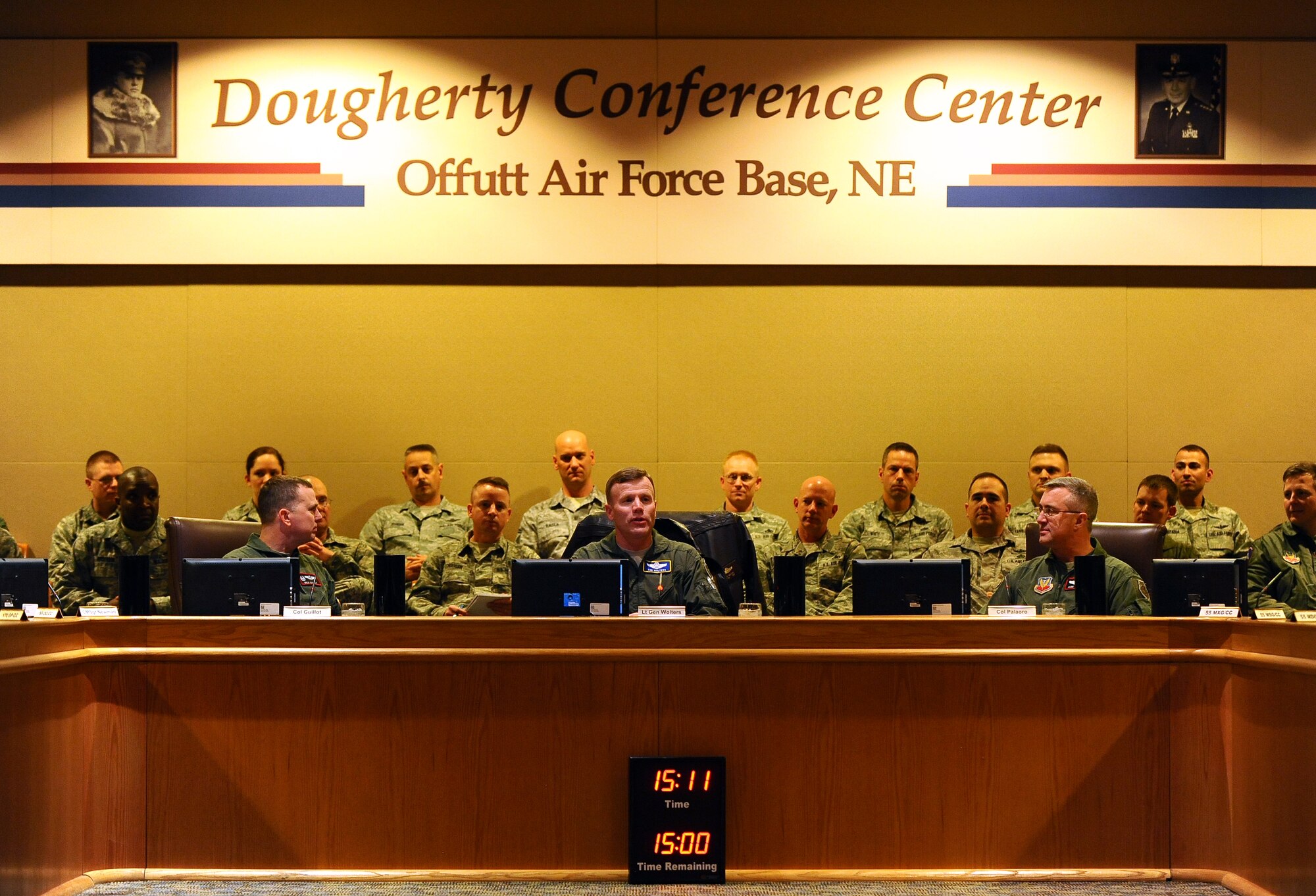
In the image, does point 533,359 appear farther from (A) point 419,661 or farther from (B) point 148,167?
(A) point 419,661

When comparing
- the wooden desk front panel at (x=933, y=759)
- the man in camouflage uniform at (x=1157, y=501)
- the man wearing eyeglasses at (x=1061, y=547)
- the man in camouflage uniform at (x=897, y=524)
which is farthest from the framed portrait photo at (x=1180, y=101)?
the wooden desk front panel at (x=933, y=759)

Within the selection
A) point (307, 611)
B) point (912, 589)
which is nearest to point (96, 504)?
point (307, 611)

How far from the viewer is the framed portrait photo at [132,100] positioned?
6.61m

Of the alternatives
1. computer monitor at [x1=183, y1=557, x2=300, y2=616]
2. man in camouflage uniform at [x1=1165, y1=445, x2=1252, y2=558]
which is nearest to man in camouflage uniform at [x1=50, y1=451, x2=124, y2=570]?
computer monitor at [x1=183, y1=557, x2=300, y2=616]

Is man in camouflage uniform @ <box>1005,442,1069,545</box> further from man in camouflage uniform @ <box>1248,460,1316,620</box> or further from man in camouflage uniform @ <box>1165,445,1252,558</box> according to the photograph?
man in camouflage uniform @ <box>1248,460,1316,620</box>

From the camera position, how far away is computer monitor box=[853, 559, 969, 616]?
3.83 metres

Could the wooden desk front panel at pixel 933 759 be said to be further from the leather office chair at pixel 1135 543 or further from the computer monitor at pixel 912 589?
the leather office chair at pixel 1135 543

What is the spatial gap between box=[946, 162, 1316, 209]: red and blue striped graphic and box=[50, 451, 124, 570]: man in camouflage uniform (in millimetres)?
4558

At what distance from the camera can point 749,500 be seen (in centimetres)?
629

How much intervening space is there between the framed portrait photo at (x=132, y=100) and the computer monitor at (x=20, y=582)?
3.30 meters

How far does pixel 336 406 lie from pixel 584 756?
12.1 feet

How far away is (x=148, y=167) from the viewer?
6.59 metres

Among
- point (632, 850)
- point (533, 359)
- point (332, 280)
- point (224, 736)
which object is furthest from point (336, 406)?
point (632, 850)

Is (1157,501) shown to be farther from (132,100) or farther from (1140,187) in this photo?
(132,100)
